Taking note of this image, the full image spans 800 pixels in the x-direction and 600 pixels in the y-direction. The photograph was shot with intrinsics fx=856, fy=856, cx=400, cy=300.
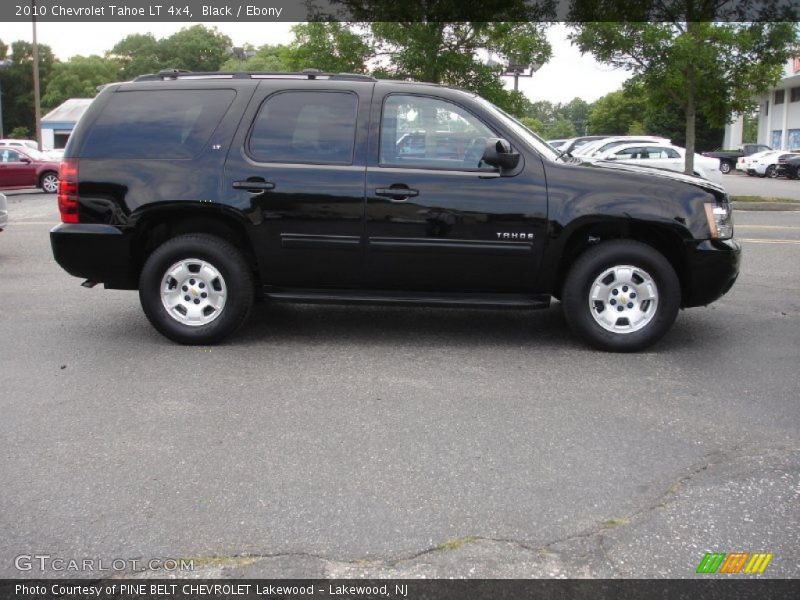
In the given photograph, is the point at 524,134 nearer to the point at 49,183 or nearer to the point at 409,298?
the point at 409,298

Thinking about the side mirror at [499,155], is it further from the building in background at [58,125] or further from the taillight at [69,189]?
the building in background at [58,125]

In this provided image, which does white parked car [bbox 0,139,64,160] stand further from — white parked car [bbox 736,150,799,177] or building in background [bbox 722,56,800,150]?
building in background [bbox 722,56,800,150]

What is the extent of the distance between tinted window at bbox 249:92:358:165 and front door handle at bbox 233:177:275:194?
Answer: 185 millimetres

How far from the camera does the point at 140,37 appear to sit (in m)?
105

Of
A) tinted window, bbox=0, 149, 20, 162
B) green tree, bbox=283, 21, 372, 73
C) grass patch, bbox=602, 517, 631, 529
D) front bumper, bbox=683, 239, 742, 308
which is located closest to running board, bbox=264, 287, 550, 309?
front bumper, bbox=683, 239, 742, 308

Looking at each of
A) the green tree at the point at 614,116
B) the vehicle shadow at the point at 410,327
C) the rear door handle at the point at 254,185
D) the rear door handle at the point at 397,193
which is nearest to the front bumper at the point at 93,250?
the rear door handle at the point at 254,185

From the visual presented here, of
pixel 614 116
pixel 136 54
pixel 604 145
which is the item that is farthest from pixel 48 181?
pixel 136 54

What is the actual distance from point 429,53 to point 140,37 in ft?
318

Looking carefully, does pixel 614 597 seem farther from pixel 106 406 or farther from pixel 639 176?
pixel 639 176

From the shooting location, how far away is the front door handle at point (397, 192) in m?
6.00

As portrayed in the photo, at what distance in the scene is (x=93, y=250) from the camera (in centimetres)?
622

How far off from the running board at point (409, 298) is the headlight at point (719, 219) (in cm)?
124

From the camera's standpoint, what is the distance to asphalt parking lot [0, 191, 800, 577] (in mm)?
3291

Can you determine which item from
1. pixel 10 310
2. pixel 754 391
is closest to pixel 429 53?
pixel 10 310
